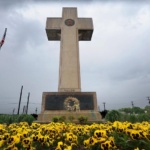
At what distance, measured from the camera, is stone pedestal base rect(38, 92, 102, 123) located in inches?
667

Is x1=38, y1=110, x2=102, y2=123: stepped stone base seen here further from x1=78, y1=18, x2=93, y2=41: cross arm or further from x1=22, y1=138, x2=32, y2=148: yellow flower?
x1=22, y1=138, x2=32, y2=148: yellow flower

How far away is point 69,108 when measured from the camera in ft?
57.2

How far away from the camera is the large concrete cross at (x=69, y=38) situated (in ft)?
66.7

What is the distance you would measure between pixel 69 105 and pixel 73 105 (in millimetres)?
377

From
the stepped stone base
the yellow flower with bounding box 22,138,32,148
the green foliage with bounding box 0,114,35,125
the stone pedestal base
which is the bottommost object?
the yellow flower with bounding box 22,138,32,148

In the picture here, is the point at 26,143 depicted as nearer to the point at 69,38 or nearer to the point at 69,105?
the point at 69,105

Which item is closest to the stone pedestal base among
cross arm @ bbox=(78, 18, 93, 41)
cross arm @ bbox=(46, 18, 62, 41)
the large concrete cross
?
the large concrete cross

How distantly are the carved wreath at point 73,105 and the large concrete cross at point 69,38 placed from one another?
178cm

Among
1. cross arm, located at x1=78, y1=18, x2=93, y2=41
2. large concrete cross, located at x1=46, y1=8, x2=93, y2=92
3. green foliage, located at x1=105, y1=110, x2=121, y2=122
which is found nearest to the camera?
green foliage, located at x1=105, y1=110, x2=121, y2=122

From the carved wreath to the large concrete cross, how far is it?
178 centimetres

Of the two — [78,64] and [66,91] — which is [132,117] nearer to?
[66,91]

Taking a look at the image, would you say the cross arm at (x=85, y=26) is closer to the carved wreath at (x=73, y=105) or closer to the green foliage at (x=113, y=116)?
the carved wreath at (x=73, y=105)

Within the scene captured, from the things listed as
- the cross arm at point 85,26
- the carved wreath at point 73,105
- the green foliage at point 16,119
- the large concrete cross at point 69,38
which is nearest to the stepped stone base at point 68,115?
the carved wreath at point 73,105

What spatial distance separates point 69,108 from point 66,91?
7.33 feet
